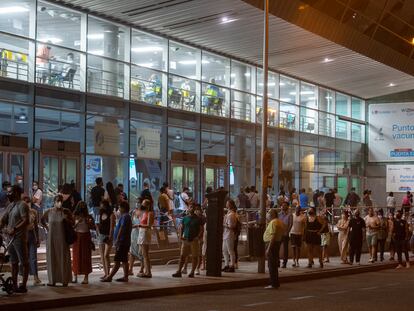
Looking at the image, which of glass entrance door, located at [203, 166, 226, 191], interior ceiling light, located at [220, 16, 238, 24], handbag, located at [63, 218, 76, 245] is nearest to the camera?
handbag, located at [63, 218, 76, 245]

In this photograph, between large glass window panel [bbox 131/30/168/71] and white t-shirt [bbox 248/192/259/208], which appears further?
large glass window panel [bbox 131/30/168/71]

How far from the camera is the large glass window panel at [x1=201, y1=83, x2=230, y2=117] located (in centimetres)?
3321

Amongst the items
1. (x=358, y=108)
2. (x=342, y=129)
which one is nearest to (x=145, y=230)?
(x=342, y=129)

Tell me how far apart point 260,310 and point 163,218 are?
1236 cm

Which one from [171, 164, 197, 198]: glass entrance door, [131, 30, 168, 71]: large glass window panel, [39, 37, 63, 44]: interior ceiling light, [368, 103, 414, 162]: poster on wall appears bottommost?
[171, 164, 197, 198]: glass entrance door

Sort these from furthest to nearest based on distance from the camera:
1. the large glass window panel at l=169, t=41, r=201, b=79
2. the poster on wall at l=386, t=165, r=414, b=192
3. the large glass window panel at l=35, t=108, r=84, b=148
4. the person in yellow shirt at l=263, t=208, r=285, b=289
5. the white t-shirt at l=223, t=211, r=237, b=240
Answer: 1. the poster on wall at l=386, t=165, r=414, b=192
2. the large glass window panel at l=169, t=41, r=201, b=79
3. the large glass window panel at l=35, t=108, r=84, b=148
4. the white t-shirt at l=223, t=211, r=237, b=240
5. the person in yellow shirt at l=263, t=208, r=285, b=289

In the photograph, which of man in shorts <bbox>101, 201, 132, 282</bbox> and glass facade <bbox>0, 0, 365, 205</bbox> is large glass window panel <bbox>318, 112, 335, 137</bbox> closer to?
glass facade <bbox>0, 0, 365, 205</bbox>

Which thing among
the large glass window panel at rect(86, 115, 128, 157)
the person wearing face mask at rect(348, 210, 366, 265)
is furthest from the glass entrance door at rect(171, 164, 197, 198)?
the person wearing face mask at rect(348, 210, 366, 265)

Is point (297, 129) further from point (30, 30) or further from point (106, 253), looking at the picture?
point (106, 253)

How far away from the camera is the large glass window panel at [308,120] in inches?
1607

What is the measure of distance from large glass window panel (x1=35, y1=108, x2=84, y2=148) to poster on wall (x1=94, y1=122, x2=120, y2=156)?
816mm

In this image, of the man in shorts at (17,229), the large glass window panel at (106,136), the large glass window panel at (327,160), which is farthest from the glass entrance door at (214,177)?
the man in shorts at (17,229)

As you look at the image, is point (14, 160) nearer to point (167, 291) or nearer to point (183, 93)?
point (167, 291)

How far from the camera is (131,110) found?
29.1 m
